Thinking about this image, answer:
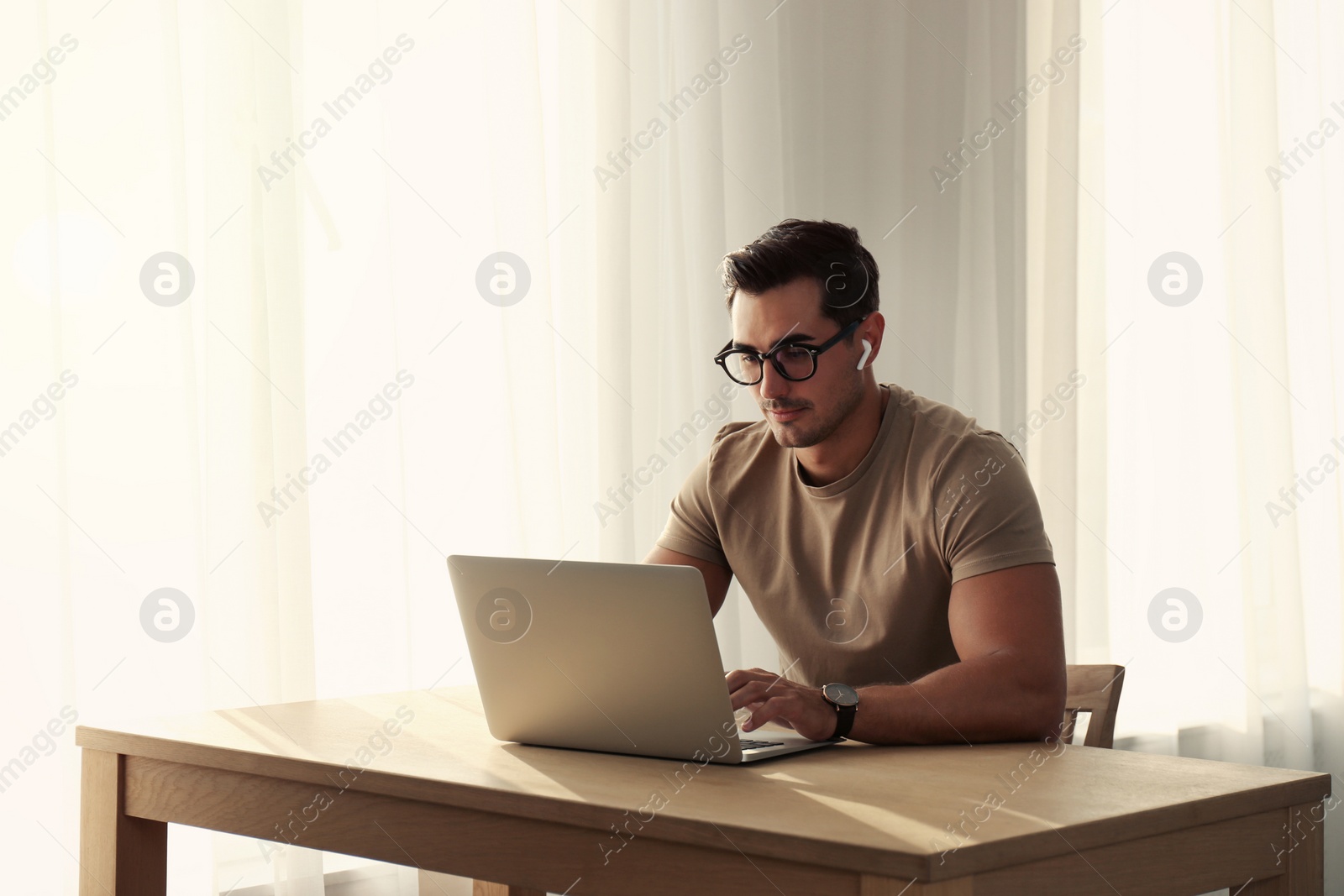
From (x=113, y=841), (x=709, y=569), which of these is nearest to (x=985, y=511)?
(x=709, y=569)

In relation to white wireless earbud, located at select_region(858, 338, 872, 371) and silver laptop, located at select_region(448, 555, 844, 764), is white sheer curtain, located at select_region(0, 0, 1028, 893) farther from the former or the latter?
silver laptop, located at select_region(448, 555, 844, 764)

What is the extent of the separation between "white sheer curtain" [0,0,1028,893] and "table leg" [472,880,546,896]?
389 mm

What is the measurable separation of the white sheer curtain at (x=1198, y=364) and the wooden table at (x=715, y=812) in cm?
228

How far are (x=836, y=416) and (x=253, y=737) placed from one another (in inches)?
36.0

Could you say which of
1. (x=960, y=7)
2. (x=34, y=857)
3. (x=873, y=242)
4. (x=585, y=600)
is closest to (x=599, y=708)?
(x=585, y=600)

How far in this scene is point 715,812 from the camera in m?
1.09

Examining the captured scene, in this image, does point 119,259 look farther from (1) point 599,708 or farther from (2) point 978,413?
(2) point 978,413

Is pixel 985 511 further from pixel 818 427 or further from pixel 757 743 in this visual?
pixel 757 743

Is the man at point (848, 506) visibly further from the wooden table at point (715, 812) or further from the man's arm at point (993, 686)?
the wooden table at point (715, 812)

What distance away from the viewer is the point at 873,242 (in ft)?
10.9

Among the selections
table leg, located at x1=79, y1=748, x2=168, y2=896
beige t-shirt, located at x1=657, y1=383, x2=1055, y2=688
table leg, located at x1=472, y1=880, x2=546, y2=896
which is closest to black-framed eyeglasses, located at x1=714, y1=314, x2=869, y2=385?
beige t-shirt, located at x1=657, y1=383, x2=1055, y2=688

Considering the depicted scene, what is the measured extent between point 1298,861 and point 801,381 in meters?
0.91

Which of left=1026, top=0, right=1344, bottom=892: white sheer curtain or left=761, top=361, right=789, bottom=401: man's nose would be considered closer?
left=761, top=361, right=789, bottom=401: man's nose

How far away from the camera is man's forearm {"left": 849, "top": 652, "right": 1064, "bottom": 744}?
1458 millimetres
